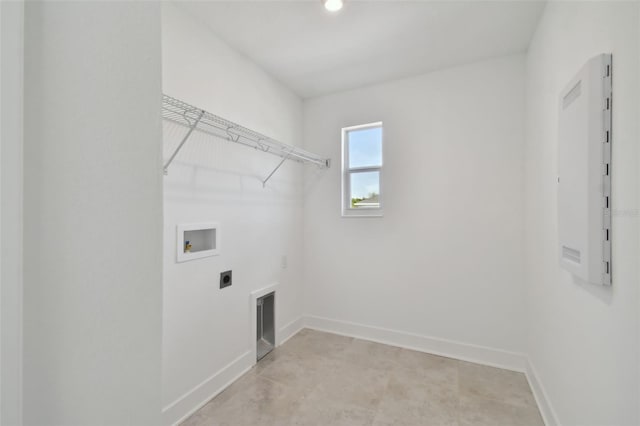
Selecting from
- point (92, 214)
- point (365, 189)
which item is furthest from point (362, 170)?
point (92, 214)

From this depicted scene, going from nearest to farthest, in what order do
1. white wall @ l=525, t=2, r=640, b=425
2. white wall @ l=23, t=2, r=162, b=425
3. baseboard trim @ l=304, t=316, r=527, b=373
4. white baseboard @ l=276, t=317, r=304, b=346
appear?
white wall @ l=23, t=2, r=162, b=425, white wall @ l=525, t=2, r=640, b=425, baseboard trim @ l=304, t=316, r=527, b=373, white baseboard @ l=276, t=317, r=304, b=346

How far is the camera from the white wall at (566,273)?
936 mm

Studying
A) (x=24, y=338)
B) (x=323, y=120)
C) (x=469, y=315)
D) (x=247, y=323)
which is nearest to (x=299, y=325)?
(x=247, y=323)

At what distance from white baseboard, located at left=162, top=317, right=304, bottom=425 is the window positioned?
1.63 meters

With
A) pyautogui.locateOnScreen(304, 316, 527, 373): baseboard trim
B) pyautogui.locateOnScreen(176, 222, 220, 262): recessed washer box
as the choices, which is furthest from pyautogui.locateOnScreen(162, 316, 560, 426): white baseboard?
pyautogui.locateOnScreen(176, 222, 220, 262): recessed washer box

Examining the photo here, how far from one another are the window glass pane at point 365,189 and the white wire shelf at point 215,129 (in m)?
0.36

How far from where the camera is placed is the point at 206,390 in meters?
1.93

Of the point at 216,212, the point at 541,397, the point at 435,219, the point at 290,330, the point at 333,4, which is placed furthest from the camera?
the point at 290,330

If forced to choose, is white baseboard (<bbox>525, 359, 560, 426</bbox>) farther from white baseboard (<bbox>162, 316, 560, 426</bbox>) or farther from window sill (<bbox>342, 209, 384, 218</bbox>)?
window sill (<bbox>342, 209, 384, 218</bbox>)

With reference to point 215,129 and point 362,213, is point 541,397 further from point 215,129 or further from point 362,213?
point 215,129

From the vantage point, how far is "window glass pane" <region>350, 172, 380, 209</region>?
2902 millimetres

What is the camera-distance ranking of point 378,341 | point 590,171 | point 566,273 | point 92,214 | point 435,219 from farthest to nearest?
point 378,341
point 435,219
point 566,273
point 590,171
point 92,214

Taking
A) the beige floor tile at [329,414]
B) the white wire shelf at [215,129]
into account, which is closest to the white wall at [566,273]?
the beige floor tile at [329,414]

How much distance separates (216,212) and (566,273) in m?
2.08
